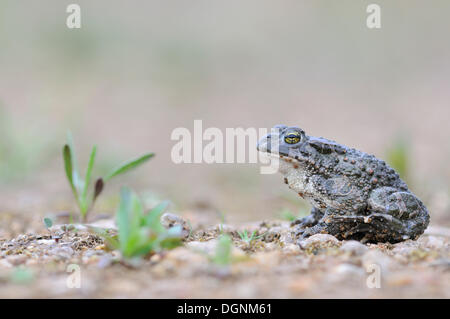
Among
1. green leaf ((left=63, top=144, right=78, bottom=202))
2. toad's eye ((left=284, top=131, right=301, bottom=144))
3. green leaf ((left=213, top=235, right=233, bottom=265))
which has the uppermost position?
toad's eye ((left=284, top=131, right=301, bottom=144))

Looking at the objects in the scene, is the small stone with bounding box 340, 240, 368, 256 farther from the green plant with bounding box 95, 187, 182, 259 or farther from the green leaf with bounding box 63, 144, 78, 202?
the green leaf with bounding box 63, 144, 78, 202

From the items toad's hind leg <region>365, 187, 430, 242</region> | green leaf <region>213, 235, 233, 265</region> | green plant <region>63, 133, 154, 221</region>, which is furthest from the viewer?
green plant <region>63, 133, 154, 221</region>

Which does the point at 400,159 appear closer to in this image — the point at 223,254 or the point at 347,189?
the point at 347,189

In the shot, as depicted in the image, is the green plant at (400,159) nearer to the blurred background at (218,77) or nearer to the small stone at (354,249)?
the blurred background at (218,77)

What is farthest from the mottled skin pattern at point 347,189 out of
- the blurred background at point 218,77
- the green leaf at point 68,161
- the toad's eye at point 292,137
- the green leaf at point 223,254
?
the blurred background at point 218,77

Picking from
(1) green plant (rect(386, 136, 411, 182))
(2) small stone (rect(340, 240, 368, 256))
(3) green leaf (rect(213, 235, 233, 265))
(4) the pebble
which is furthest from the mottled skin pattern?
(1) green plant (rect(386, 136, 411, 182))
